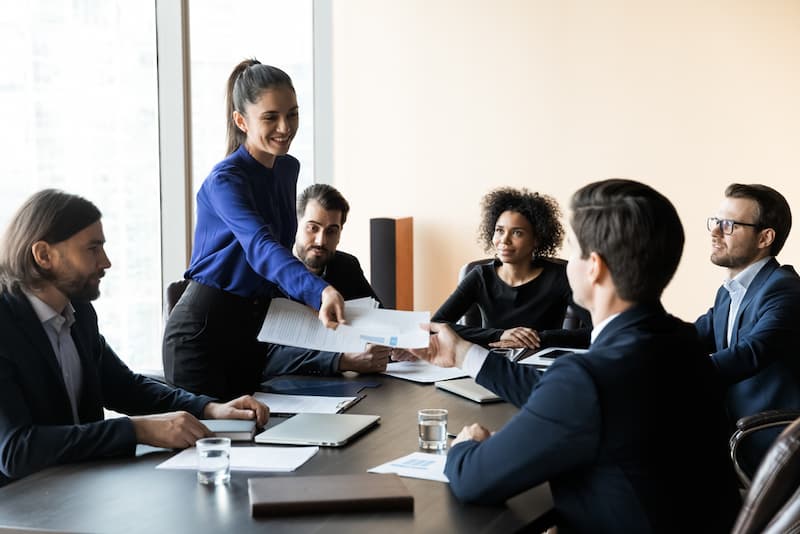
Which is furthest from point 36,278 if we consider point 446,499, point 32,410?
point 446,499

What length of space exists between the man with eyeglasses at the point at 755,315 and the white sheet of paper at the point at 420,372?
0.83 meters

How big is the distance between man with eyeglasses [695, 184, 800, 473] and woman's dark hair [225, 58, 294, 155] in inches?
63.4

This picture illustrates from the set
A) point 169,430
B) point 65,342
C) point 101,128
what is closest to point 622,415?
point 169,430

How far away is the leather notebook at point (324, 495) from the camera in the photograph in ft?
5.23

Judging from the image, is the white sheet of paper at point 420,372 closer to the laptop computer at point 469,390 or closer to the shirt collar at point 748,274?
the laptop computer at point 469,390

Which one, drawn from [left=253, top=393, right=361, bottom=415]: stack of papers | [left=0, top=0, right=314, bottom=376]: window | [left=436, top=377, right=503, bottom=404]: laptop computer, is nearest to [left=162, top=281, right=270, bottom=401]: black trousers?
[left=253, top=393, right=361, bottom=415]: stack of papers

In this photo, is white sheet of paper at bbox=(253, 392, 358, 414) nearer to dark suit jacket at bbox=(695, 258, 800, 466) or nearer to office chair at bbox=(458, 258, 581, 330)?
dark suit jacket at bbox=(695, 258, 800, 466)

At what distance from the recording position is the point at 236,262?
2637mm

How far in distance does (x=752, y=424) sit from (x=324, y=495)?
1.54m

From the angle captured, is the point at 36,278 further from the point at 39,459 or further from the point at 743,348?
the point at 743,348

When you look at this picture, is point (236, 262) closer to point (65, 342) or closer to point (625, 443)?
point (65, 342)

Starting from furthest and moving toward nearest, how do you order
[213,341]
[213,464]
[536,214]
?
[536,214], [213,341], [213,464]

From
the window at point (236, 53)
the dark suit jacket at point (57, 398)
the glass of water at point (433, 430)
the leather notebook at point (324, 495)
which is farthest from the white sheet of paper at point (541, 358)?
the window at point (236, 53)

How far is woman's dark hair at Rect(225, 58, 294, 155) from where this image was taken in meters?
2.68
